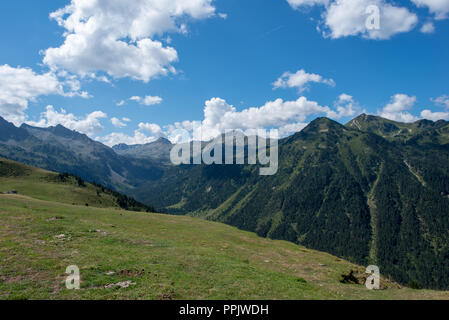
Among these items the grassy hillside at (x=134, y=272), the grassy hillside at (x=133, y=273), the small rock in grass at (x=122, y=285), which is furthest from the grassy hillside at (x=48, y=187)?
the small rock in grass at (x=122, y=285)

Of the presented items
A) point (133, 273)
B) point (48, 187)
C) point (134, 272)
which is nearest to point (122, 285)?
point (133, 273)

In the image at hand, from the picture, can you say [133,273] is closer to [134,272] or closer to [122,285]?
[134,272]

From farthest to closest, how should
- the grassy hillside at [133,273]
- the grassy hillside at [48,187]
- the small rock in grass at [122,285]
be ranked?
the grassy hillside at [48,187], the small rock in grass at [122,285], the grassy hillside at [133,273]

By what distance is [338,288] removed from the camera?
23719 millimetres

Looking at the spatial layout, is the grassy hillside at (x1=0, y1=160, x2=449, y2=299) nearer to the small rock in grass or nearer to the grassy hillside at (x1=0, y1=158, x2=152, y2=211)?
the small rock in grass

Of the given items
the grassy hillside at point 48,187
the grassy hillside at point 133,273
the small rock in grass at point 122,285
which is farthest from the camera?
the grassy hillside at point 48,187

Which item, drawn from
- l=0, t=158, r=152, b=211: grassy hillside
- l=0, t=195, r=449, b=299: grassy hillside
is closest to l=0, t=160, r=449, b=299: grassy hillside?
l=0, t=195, r=449, b=299: grassy hillside

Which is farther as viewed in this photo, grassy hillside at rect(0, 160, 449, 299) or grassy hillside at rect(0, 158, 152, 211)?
grassy hillside at rect(0, 158, 152, 211)

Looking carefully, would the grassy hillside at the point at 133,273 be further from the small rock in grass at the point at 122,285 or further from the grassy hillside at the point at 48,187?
the grassy hillside at the point at 48,187

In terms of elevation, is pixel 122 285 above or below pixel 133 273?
above
